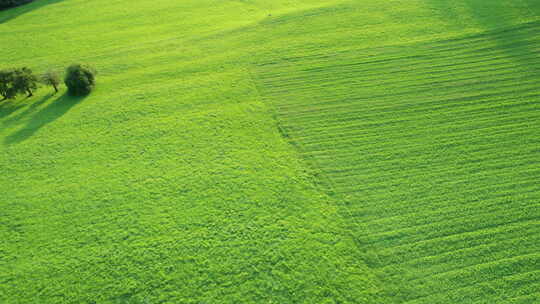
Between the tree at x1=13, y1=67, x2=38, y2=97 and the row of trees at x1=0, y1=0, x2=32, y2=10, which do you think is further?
the row of trees at x1=0, y1=0, x2=32, y2=10

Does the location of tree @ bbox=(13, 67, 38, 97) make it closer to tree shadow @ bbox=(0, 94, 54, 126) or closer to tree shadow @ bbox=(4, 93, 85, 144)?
tree shadow @ bbox=(0, 94, 54, 126)

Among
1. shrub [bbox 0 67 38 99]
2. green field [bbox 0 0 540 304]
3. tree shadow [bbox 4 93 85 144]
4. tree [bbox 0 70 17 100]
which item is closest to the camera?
green field [bbox 0 0 540 304]

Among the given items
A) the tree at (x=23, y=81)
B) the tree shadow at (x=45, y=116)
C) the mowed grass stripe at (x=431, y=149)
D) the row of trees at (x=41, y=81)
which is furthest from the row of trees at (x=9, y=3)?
the mowed grass stripe at (x=431, y=149)

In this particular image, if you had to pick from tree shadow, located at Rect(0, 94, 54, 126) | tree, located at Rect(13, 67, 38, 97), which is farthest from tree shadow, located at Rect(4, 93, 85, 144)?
tree, located at Rect(13, 67, 38, 97)

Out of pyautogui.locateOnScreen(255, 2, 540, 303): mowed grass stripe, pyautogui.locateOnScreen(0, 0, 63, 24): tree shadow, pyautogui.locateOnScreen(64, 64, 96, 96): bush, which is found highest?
pyautogui.locateOnScreen(0, 0, 63, 24): tree shadow

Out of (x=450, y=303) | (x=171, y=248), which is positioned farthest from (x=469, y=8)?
(x=171, y=248)

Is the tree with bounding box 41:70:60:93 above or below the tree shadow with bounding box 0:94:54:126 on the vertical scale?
above

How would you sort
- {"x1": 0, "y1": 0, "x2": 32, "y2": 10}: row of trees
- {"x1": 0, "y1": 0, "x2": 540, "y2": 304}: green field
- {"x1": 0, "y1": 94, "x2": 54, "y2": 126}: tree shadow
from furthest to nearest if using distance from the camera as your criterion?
{"x1": 0, "y1": 0, "x2": 32, "y2": 10}: row of trees → {"x1": 0, "y1": 94, "x2": 54, "y2": 126}: tree shadow → {"x1": 0, "y1": 0, "x2": 540, "y2": 304}: green field

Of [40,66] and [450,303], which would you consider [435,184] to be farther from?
[40,66]
